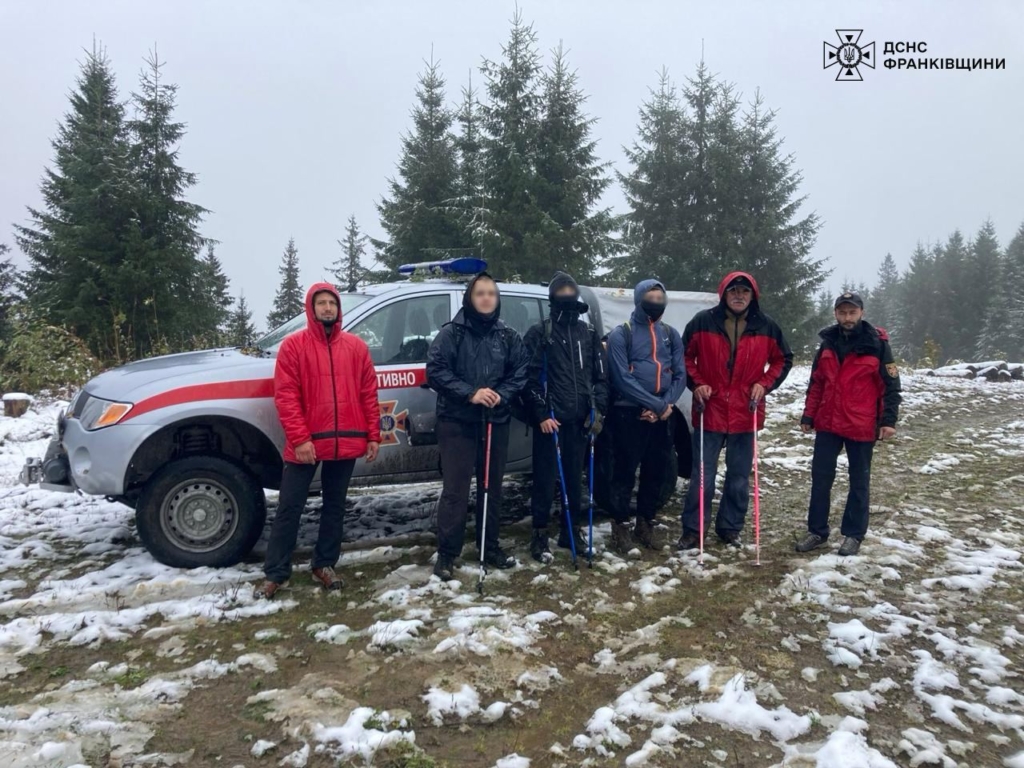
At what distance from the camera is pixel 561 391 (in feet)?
16.6

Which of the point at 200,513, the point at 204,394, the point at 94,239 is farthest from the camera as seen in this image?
the point at 94,239

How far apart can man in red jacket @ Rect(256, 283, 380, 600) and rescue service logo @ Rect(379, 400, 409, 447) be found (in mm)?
566

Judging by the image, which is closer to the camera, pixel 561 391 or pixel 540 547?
pixel 561 391

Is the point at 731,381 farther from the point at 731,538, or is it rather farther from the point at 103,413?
the point at 103,413

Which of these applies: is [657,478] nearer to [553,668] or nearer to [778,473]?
[553,668]

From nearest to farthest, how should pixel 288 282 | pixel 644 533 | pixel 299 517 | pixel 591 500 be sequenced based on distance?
pixel 299 517 → pixel 591 500 → pixel 644 533 → pixel 288 282

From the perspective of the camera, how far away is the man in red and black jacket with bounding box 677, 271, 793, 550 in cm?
541

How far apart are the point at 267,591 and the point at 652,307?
351cm

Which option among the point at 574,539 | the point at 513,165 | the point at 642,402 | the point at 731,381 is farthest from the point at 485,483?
the point at 513,165

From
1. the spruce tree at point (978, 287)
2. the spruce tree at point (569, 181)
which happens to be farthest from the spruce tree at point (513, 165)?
the spruce tree at point (978, 287)

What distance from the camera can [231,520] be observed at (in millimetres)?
5012

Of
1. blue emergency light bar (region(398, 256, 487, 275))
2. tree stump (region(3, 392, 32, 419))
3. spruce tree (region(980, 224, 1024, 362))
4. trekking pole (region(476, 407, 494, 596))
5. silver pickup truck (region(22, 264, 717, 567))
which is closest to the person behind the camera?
silver pickup truck (region(22, 264, 717, 567))

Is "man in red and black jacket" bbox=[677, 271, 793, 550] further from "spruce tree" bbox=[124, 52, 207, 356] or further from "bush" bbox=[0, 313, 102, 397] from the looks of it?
"spruce tree" bbox=[124, 52, 207, 356]

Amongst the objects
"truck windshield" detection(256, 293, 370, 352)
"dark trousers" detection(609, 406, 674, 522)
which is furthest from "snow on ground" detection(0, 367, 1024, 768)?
"truck windshield" detection(256, 293, 370, 352)
